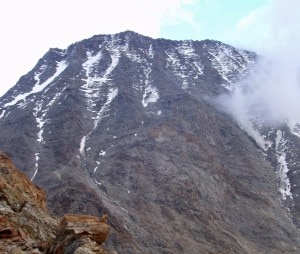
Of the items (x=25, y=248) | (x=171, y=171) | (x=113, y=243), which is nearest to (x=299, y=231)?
(x=171, y=171)

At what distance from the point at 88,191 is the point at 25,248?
104 metres

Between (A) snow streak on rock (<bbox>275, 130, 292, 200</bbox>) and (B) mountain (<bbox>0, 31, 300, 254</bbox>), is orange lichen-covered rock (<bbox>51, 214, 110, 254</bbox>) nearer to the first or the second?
(B) mountain (<bbox>0, 31, 300, 254</bbox>)

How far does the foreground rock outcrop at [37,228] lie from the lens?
24.3 meters

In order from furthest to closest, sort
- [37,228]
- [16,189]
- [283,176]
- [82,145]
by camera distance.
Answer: [283,176] → [82,145] → [16,189] → [37,228]

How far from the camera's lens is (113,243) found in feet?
355

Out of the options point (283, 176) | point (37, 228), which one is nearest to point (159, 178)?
point (283, 176)

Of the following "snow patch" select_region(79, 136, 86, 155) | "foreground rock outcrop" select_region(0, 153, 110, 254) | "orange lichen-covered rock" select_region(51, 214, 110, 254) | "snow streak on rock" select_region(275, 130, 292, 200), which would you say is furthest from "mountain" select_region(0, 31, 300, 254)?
"orange lichen-covered rock" select_region(51, 214, 110, 254)

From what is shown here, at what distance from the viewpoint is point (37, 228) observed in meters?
29.9

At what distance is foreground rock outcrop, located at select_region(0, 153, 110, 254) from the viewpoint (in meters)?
24.3

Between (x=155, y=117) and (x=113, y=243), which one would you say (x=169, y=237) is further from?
(x=155, y=117)

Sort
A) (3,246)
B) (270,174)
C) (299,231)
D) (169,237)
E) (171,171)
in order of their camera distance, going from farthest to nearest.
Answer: (270,174), (171,171), (299,231), (169,237), (3,246)

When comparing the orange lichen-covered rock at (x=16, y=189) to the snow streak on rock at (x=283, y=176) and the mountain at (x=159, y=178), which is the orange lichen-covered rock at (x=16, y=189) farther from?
the snow streak on rock at (x=283, y=176)

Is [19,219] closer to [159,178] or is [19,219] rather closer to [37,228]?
[37,228]

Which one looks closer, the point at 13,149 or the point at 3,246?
the point at 3,246
